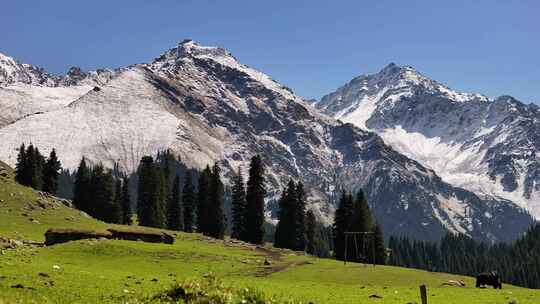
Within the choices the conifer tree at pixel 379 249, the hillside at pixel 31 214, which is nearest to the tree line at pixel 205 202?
the conifer tree at pixel 379 249

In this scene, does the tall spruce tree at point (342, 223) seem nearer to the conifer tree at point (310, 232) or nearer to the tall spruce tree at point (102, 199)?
the conifer tree at point (310, 232)

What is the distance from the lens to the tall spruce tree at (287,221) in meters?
126

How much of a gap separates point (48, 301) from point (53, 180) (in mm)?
107533

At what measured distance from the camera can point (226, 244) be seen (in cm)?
9881

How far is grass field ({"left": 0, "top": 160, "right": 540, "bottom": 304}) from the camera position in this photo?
1518 inches

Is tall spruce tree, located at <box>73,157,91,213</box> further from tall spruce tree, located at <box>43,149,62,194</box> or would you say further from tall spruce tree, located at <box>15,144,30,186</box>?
tall spruce tree, located at <box>15,144,30,186</box>

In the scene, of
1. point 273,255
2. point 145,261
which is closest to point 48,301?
point 145,261

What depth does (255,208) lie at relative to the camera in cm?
12656

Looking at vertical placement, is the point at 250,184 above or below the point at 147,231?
above

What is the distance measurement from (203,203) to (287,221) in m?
19.0

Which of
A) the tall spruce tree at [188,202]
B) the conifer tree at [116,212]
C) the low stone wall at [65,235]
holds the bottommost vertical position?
the low stone wall at [65,235]

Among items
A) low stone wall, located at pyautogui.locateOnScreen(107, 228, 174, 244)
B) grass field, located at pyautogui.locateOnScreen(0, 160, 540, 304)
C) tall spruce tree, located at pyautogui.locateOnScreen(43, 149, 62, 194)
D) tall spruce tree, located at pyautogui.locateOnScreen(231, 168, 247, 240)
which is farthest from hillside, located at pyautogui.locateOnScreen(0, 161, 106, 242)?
tall spruce tree, located at pyautogui.locateOnScreen(231, 168, 247, 240)

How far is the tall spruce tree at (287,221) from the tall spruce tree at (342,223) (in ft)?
28.6

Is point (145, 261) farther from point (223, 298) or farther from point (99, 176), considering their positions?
point (99, 176)
